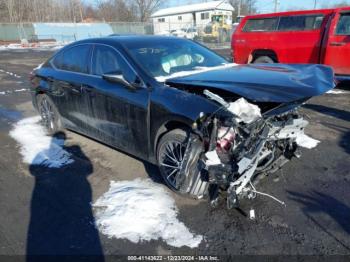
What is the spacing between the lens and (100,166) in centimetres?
449

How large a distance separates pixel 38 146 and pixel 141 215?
2.84m

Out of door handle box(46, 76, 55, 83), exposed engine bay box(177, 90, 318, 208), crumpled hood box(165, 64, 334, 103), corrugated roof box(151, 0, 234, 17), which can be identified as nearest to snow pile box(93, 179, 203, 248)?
exposed engine bay box(177, 90, 318, 208)

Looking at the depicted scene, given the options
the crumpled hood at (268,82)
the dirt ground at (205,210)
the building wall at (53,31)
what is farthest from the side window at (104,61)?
the building wall at (53,31)

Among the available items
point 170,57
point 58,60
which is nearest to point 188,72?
point 170,57

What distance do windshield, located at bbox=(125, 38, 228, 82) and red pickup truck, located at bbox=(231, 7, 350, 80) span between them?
4.49 metres

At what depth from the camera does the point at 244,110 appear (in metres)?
3.01

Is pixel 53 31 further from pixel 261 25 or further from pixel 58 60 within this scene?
pixel 58 60

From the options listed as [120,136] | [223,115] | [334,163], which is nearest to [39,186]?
[120,136]

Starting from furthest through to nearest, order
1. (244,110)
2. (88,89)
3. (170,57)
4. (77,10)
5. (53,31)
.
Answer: (77,10), (53,31), (88,89), (170,57), (244,110)

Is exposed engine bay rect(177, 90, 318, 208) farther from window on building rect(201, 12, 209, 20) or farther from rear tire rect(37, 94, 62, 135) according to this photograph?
window on building rect(201, 12, 209, 20)

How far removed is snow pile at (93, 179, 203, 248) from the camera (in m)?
2.97

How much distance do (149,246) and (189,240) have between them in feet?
1.18

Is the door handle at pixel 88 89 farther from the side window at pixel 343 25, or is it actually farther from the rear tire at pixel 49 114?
the side window at pixel 343 25

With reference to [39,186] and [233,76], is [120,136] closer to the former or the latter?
[39,186]
